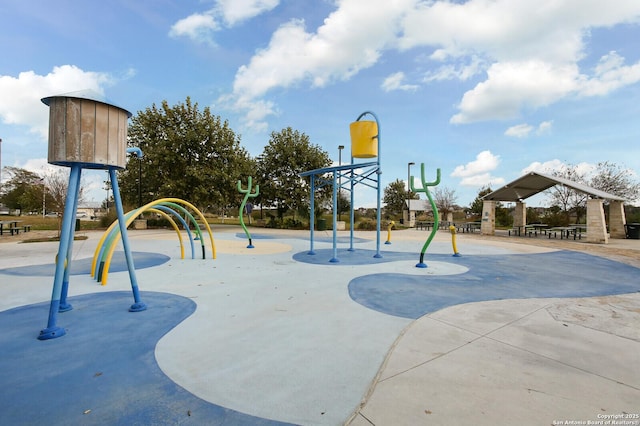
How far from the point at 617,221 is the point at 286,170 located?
67.5 ft

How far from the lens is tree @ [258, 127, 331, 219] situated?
24.5 m

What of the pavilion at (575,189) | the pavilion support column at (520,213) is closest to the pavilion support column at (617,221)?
the pavilion at (575,189)

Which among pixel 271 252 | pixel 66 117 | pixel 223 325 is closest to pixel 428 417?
pixel 223 325

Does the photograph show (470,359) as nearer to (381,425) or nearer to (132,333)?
(381,425)

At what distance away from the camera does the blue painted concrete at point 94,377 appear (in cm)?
219

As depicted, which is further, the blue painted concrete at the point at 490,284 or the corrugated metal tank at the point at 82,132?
the blue painted concrete at the point at 490,284

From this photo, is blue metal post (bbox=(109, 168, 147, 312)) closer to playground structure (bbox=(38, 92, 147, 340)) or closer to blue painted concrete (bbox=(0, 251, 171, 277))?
playground structure (bbox=(38, 92, 147, 340))

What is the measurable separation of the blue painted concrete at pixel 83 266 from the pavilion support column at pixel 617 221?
21939 millimetres

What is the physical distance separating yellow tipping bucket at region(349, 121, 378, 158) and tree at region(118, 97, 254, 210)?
13.2m

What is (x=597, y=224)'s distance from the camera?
14.7 metres

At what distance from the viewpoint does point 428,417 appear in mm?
2146

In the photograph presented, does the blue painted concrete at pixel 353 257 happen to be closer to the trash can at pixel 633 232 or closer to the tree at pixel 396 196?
the trash can at pixel 633 232

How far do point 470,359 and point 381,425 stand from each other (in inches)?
54.8

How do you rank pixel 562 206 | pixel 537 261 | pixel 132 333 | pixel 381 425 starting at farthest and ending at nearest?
pixel 562 206, pixel 537 261, pixel 132 333, pixel 381 425
